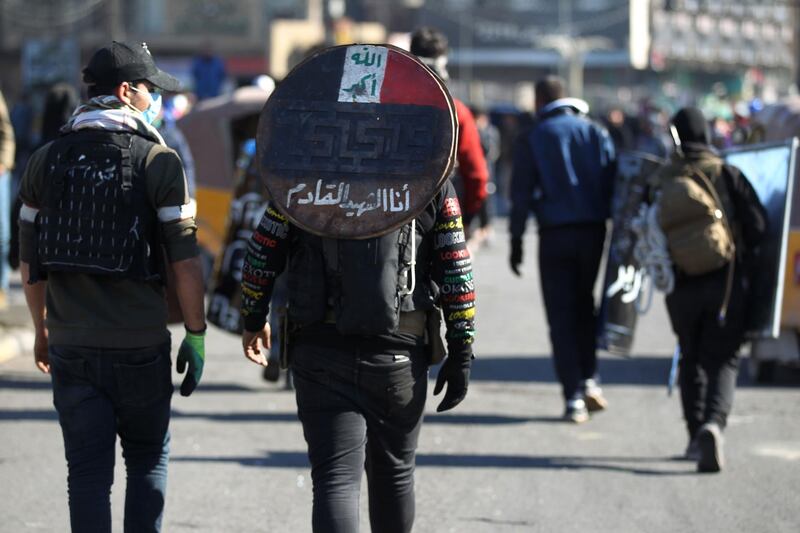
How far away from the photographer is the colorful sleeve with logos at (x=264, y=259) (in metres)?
4.53

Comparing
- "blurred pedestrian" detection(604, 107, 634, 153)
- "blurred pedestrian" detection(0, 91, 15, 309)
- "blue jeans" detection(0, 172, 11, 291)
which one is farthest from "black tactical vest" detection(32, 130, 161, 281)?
"blurred pedestrian" detection(604, 107, 634, 153)

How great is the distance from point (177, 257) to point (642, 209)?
145 inches

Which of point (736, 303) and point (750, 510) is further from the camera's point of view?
point (736, 303)

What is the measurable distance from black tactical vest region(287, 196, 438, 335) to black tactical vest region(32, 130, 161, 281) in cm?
51

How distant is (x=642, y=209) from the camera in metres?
7.87

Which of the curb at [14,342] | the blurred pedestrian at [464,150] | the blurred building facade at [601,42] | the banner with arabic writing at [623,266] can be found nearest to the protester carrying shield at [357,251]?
the blurred pedestrian at [464,150]

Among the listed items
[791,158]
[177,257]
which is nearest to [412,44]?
[791,158]

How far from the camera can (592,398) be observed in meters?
8.41

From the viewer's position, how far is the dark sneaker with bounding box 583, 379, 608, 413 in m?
8.41

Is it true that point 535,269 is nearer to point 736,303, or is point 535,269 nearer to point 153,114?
point 736,303

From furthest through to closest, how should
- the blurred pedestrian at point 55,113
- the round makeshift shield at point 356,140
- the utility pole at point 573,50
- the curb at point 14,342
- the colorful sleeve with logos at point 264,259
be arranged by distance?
1. the utility pole at point 573,50
2. the curb at point 14,342
3. the blurred pedestrian at point 55,113
4. the colorful sleeve with logos at point 264,259
5. the round makeshift shield at point 356,140

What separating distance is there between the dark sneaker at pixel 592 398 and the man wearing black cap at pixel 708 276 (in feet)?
3.62

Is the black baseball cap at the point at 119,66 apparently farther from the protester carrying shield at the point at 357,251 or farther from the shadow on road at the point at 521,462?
the shadow on road at the point at 521,462

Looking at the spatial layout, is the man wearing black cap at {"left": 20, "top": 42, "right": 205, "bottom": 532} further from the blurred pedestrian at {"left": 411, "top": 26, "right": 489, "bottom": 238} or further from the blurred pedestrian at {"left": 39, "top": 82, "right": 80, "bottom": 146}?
the blurred pedestrian at {"left": 39, "top": 82, "right": 80, "bottom": 146}
